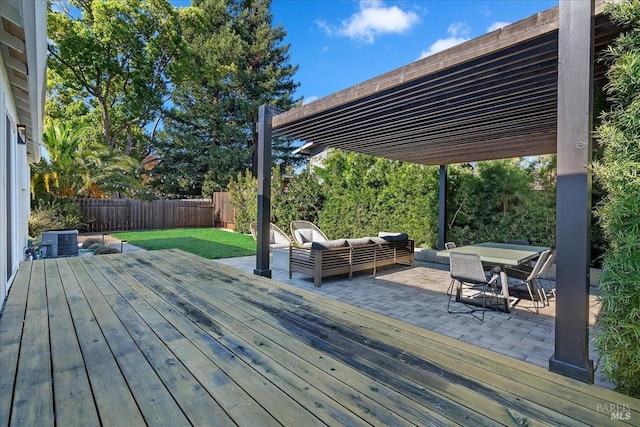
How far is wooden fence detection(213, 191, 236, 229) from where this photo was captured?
16.7 meters

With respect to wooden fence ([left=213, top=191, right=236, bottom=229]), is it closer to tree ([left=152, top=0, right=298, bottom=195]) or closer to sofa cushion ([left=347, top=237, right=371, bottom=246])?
tree ([left=152, top=0, right=298, bottom=195])

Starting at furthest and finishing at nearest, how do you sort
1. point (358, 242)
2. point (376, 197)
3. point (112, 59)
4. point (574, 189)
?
point (112, 59)
point (376, 197)
point (358, 242)
point (574, 189)

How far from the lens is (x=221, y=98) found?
22.7 meters

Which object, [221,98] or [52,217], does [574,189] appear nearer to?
[52,217]

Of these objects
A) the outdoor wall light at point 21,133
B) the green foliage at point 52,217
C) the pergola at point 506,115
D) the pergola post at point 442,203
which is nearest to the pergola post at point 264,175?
the pergola at point 506,115

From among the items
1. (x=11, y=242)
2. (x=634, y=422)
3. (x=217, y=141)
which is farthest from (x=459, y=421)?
(x=217, y=141)

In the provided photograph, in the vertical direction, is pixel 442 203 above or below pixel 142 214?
above

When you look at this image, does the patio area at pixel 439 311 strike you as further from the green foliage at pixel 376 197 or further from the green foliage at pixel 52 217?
the green foliage at pixel 52 217

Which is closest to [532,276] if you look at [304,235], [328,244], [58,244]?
[328,244]

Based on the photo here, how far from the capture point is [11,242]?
4.46 metres

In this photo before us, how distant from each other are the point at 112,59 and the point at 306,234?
15.9 metres

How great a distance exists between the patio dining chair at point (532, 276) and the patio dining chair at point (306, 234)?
4299mm

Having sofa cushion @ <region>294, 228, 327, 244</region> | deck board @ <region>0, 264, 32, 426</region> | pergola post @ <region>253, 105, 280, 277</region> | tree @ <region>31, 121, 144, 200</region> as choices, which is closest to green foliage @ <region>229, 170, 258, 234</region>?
sofa cushion @ <region>294, 228, 327, 244</region>

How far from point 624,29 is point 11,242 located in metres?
6.97
